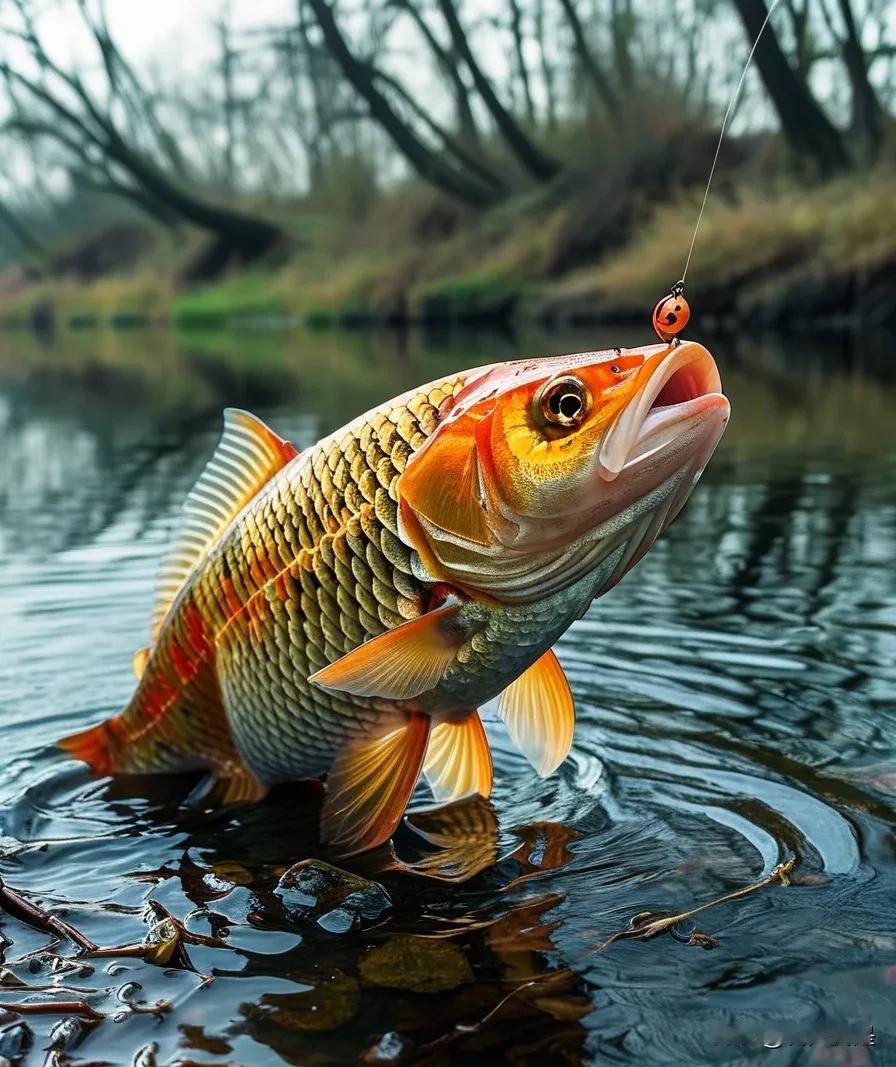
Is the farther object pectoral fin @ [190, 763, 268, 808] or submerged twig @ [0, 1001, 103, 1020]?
pectoral fin @ [190, 763, 268, 808]

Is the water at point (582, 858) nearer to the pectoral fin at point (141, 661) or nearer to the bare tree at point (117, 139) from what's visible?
the pectoral fin at point (141, 661)

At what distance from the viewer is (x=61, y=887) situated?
9.16ft

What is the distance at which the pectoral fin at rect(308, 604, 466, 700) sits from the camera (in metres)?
2.51

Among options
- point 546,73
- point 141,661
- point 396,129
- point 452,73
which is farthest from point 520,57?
point 141,661

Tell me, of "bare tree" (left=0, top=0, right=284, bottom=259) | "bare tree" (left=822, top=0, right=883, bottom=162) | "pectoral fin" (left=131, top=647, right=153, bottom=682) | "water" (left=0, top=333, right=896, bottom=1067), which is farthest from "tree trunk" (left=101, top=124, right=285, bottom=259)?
"pectoral fin" (left=131, top=647, right=153, bottom=682)

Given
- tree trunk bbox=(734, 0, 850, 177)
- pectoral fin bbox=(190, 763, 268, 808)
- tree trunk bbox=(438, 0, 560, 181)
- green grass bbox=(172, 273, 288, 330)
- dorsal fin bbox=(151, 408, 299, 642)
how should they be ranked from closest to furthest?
dorsal fin bbox=(151, 408, 299, 642)
pectoral fin bbox=(190, 763, 268, 808)
tree trunk bbox=(734, 0, 850, 177)
tree trunk bbox=(438, 0, 560, 181)
green grass bbox=(172, 273, 288, 330)

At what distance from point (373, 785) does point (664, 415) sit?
3.56ft

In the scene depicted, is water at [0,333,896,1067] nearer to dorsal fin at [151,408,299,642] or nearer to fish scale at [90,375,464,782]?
fish scale at [90,375,464,782]

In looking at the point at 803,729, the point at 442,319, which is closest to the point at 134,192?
the point at 442,319

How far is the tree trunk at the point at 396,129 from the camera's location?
2739 cm

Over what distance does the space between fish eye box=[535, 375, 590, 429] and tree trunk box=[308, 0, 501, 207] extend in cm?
2680

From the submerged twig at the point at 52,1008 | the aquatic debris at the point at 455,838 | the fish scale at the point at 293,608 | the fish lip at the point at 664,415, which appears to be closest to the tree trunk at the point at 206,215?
the fish scale at the point at 293,608

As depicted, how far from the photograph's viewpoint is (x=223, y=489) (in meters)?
3.24

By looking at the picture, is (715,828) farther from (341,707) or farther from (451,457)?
(451,457)
